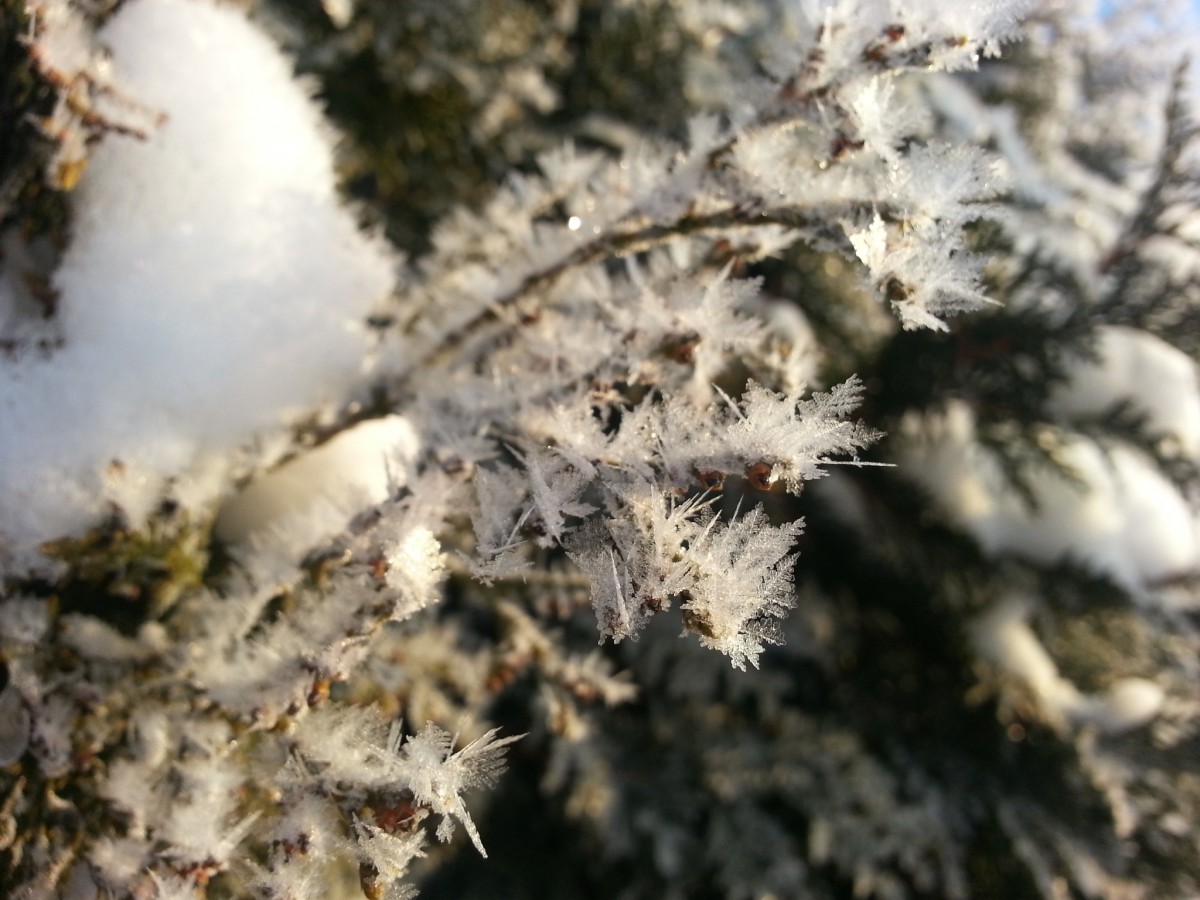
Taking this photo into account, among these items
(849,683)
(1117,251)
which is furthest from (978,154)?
(849,683)

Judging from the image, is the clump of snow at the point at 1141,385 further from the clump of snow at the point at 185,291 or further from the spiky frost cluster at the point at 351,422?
the clump of snow at the point at 185,291

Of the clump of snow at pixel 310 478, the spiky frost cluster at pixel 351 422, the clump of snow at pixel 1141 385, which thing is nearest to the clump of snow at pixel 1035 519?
the clump of snow at pixel 1141 385

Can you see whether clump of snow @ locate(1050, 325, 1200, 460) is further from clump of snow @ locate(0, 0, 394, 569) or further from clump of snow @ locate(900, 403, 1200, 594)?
clump of snow @ locate(0, 0, 394, 569)

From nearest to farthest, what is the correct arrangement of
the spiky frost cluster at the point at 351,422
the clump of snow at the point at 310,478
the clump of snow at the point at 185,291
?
1. the spiky frost cluster at the point at 351,422
2. the clump of snow at the point at 185,291
3. the clump of snow at the point at 310,478

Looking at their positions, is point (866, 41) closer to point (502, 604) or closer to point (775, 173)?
point (775, 173)

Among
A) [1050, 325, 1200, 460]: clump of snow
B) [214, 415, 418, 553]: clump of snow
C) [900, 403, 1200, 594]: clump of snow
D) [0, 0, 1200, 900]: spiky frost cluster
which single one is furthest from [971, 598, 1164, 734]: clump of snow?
[214, 415, 418, 553]: clump of snow

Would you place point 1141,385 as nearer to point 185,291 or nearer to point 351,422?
point 351,422
